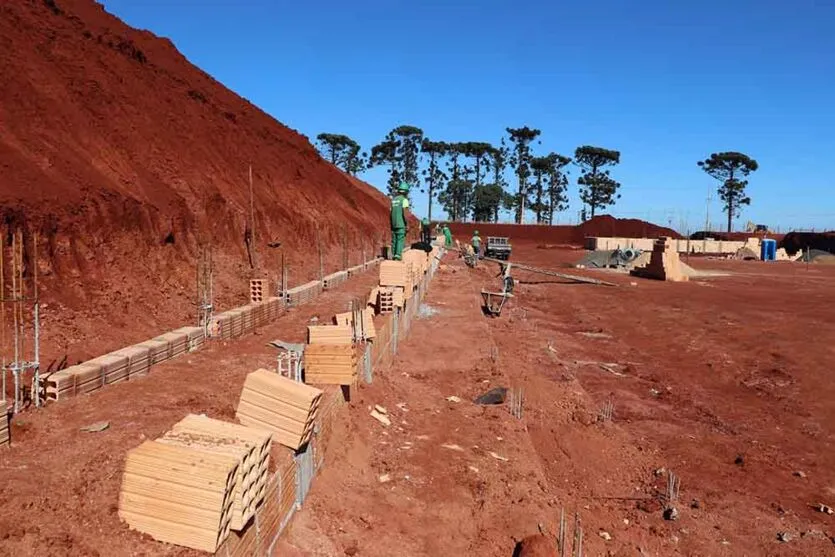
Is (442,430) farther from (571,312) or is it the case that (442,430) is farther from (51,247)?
(571,312)

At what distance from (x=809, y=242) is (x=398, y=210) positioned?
190 ft

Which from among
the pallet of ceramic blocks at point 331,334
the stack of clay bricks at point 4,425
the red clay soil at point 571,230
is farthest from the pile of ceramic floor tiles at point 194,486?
the red clay soil at point 571,230

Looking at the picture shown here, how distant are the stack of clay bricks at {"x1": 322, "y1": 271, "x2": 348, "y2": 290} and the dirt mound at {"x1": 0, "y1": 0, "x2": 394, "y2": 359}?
1.32 m

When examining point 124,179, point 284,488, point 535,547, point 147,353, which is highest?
point 124,179

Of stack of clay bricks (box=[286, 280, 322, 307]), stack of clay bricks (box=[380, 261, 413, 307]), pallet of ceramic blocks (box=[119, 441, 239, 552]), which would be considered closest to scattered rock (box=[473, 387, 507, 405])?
stack of clay bricks (box=[380, 261, 413, 307])

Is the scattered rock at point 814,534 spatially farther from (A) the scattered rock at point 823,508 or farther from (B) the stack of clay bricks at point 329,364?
(B) the stack of clay bricks at point 329,364

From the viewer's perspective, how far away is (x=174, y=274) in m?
14.2

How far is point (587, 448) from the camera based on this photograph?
8641mm

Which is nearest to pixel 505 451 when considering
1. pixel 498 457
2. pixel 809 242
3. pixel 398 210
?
pixel 498 457

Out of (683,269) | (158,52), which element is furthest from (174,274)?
(683,269)

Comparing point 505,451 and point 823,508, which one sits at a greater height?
point 505,451

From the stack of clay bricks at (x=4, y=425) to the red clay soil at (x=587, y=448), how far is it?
2.71 meters

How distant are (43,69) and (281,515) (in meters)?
16.2

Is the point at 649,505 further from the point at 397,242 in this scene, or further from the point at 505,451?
the point at 397,242
